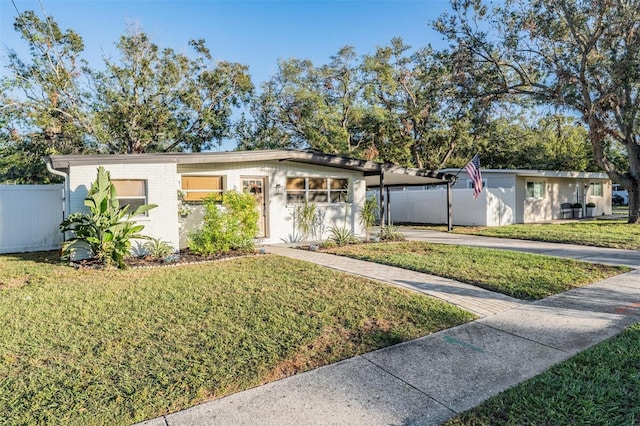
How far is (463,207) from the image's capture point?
1861 centimetres

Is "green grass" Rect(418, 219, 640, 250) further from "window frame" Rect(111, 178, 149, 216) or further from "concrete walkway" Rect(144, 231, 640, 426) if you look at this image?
"window frame" Rect(111, 178, 149, 216)

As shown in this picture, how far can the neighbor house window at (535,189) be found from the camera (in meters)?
20.2

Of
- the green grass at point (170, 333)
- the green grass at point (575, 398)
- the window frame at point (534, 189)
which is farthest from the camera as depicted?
the window frame at point (534, 189)

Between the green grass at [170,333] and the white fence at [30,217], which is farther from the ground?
the white fence at [30,217]

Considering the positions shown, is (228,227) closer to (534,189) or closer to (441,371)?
(441,371)

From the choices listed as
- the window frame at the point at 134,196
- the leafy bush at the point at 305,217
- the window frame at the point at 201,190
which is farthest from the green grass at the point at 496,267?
the window frame at the point at 134,196

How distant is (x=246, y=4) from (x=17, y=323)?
39.1ft

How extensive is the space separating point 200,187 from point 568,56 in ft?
54.2

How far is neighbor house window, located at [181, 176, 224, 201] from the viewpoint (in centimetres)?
1071

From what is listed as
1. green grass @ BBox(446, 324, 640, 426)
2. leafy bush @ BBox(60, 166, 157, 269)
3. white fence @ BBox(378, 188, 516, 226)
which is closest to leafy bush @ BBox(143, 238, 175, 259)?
leafy bush @ BBox(60, 166, 157, 269)

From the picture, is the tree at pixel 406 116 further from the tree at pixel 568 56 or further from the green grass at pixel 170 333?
the green grass at pixel 170 333

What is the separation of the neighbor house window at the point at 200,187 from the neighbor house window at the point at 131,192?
52.1 inches

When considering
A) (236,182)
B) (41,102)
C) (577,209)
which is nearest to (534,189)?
(577,209)

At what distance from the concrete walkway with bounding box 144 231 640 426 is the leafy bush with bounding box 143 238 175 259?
6.44m
